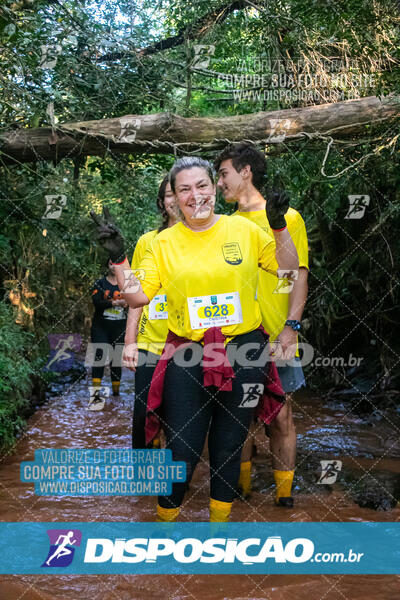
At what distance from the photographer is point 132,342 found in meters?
3.22

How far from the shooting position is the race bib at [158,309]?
335cm

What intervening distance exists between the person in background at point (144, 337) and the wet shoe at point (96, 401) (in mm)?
2847

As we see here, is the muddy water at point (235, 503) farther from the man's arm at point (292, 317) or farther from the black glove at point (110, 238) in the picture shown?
the black glove at point (110, 238)

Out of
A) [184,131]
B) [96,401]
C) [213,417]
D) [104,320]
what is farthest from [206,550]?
[96,401]

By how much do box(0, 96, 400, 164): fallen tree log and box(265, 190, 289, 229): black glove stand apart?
2502mm

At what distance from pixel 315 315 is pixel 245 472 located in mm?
3547

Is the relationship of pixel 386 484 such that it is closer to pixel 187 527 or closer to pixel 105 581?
pixel 187 527

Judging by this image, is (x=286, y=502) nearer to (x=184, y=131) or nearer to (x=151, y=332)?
(x=151, y=332)

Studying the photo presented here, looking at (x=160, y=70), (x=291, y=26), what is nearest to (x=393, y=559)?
(x=291, y=26)

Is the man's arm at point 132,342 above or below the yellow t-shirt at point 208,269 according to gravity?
below

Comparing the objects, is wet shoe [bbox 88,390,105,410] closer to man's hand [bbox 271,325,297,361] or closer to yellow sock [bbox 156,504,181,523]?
man's hand [bbox 271,325,297,361]

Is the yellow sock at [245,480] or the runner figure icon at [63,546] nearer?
the runner figure icon at [63,546]

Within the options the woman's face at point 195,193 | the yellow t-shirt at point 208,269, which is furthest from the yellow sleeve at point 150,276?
the woman's face at point 195,193

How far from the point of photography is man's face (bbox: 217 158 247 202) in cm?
317
